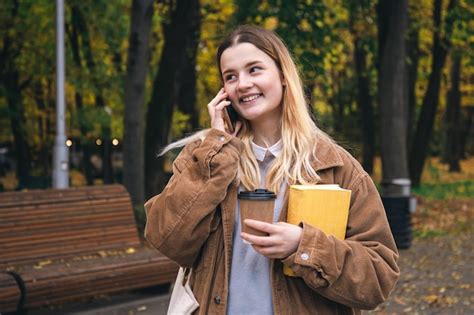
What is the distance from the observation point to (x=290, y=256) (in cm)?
252

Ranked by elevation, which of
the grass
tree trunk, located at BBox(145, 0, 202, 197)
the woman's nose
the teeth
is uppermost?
the woman's nose

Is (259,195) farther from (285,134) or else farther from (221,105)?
(221,105)

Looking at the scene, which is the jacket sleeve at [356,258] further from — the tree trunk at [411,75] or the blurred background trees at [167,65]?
the tree trunk at [411,75]

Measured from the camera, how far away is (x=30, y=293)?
6.91m

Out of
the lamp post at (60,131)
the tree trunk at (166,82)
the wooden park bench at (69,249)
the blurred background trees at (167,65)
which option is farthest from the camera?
the tree trunk at (166,82)

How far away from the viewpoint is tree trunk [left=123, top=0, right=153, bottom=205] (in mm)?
12734

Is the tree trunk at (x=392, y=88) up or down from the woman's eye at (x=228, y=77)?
down

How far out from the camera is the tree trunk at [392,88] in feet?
49.7

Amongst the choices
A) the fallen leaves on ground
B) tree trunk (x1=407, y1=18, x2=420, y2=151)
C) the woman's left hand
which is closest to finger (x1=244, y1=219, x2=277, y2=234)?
the woman's left hand

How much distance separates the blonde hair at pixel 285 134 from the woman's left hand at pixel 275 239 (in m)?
0.21

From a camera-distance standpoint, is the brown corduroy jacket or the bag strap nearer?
the brown corduroy jacket

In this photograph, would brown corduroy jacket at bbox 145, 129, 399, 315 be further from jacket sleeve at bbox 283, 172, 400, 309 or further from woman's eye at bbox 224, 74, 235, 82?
woman's eye at bbox 224, 74, 235, 82

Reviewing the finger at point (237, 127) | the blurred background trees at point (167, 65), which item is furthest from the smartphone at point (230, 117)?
the blurred background trees at point (167, 65)

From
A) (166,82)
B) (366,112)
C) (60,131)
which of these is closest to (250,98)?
(60,131)
